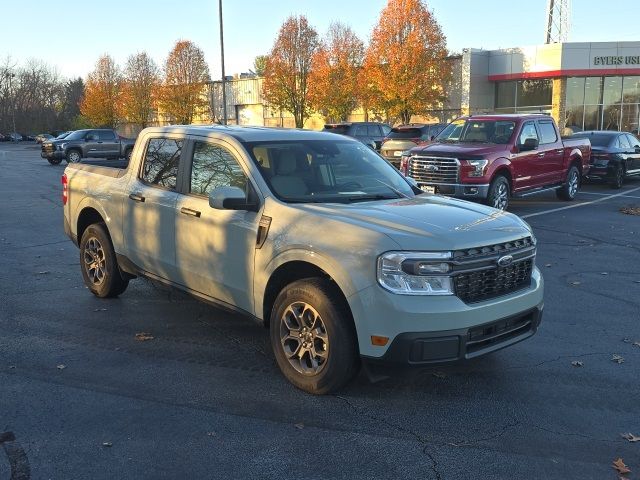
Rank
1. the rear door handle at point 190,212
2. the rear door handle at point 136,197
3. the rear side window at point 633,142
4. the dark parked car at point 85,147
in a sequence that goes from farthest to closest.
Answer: the dark parked car at point 85,147 < the rear side window at point 633,142 < the rear door handle at point 136,197 < the rear door handle at point 190,212

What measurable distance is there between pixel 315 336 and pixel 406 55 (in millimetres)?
37605

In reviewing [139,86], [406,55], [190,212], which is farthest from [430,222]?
[139,86]

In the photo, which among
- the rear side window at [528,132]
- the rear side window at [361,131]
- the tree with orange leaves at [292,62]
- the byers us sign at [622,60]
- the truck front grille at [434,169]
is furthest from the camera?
the tree with orange leaves at [292,62]

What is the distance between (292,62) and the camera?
47625mm

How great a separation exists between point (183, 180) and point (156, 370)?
1643 millimetres

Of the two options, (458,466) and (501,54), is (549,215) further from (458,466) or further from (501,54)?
(501,54)

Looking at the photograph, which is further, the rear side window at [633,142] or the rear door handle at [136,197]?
the rear side window at [633,142]

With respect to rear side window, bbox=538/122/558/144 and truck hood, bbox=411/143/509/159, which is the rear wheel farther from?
rear side window, bbox=538/122/558/144

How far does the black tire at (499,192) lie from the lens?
12.4 m

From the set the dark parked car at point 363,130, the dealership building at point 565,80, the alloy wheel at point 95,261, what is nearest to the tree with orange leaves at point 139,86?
the dealership building at point 565,80

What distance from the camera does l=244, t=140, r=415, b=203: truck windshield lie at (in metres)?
4.74

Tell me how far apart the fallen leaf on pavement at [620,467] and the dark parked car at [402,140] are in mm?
13645

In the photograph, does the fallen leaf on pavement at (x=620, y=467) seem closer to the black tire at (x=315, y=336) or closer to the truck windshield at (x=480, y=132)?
the black tire at (x=315, y=336)

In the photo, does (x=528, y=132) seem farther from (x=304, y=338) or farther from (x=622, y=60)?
(x=622, y=60)
